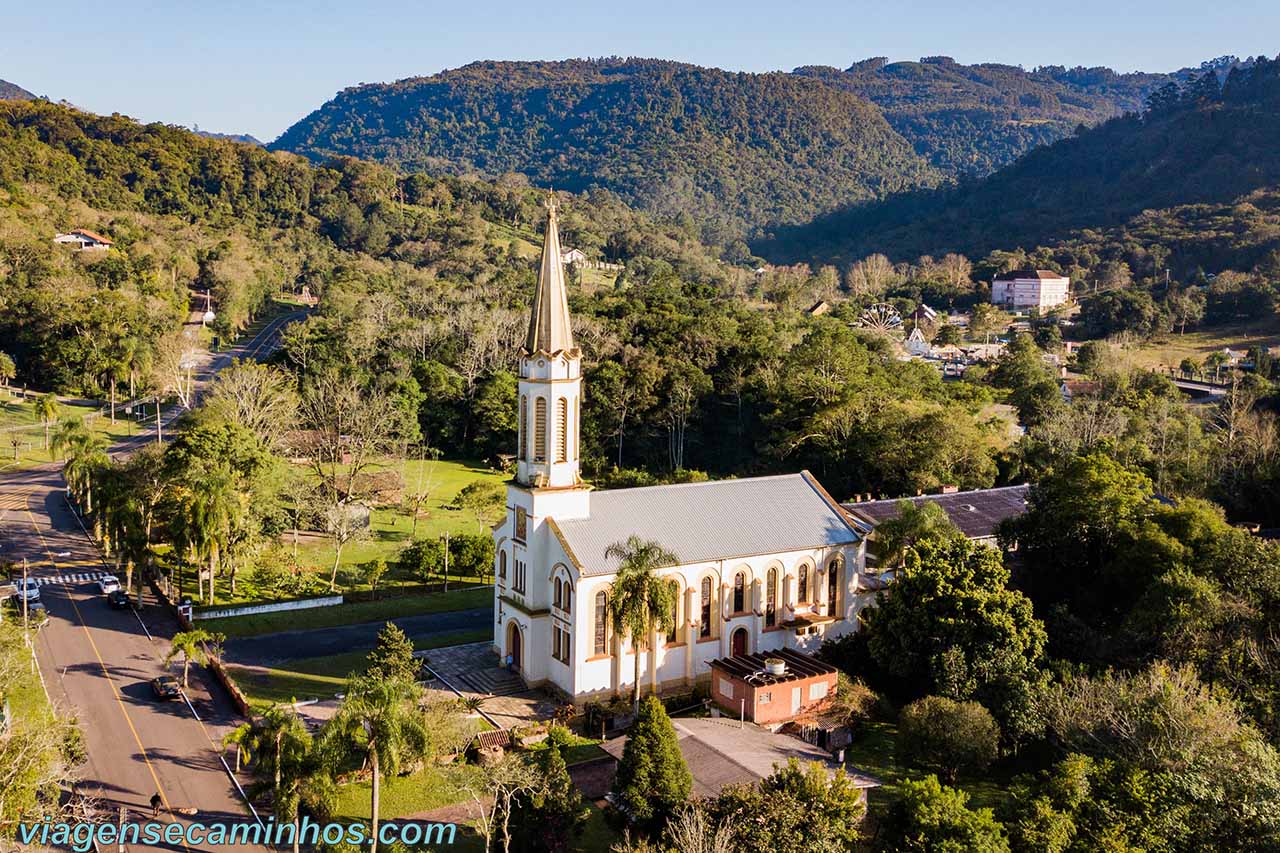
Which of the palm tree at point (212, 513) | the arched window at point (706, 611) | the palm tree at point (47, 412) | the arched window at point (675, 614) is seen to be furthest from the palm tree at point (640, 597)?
the palm tree at point (47, 412)

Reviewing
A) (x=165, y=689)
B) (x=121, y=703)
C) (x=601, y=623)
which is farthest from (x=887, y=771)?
(x=121, y=703)

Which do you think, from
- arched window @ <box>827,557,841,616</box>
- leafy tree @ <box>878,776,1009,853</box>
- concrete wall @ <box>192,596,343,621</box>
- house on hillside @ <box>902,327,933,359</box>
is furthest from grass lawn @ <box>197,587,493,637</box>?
house on hillside @ <box>902,327,933,359</box>

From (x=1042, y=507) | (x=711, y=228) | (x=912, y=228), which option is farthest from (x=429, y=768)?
(x=711, y=228)

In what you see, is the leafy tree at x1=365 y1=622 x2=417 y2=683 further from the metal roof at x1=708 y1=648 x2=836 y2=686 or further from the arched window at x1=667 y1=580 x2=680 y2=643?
the metal roof at x1=708 y1=648 x2=836 y2=686

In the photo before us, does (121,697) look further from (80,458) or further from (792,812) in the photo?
(792,812)

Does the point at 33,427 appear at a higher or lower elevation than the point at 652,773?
higher

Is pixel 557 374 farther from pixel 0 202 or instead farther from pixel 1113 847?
pixel 0 202
